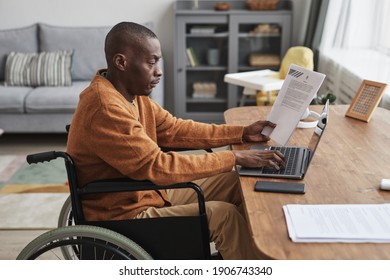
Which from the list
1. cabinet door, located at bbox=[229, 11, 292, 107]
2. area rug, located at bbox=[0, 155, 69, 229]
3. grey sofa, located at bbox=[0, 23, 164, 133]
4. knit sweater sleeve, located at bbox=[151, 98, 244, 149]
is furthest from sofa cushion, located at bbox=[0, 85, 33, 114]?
knit sweater sleeve, located at bbox=[151, 98, 244, 149]

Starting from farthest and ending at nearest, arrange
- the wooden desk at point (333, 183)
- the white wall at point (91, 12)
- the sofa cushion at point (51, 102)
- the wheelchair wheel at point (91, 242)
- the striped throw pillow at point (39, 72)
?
1. the white wall at point (91, 12)
2. the striped throw pillow at point (39, 72)
3. the sofa cushion at point (51, 102)
4. the wheelchair wheel at point (91, 242)
5. the wooden desk at point (333, 183)

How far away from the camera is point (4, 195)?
3.38m

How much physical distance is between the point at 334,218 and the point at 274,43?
12.0 ft

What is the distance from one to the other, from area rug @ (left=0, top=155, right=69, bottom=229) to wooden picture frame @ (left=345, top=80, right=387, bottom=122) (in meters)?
1.62

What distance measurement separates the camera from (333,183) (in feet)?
5.35

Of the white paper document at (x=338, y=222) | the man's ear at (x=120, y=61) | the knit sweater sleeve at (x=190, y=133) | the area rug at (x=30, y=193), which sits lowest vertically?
the area rug at (x=30, y=193)

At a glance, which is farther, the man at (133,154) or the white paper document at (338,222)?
the man at (133,154)

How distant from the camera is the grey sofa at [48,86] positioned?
4328mm

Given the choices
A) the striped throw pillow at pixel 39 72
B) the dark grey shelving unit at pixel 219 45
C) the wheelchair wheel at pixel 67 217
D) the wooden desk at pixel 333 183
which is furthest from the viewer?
the dark grey shelving unit at pixel 219 45

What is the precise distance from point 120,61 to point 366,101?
1090 millimetres

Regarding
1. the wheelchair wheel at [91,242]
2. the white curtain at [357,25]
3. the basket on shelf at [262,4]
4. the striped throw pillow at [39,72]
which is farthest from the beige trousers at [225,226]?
the basket on shelf at [262,4]

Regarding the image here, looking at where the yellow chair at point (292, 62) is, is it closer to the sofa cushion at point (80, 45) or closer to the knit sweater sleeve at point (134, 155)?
the sofa cushion at point (80, 45)

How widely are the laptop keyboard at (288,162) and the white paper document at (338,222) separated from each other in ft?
0.82

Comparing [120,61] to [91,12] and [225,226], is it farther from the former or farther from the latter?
[91,12]
